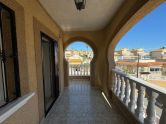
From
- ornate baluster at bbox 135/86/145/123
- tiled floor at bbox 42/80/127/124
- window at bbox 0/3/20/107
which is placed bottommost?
tiled floor at bbox 42/80/127/124

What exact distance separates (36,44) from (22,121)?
1376 mm

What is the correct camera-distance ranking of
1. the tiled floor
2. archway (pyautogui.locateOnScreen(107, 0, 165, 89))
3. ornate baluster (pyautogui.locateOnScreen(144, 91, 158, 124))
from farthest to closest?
the tiled floor → archway (pyautogui.locateOnScreen(107, 0, 165, 89)) → ornate baluster (pyautogui.locateOnScreen(144, 91, 158, 124))

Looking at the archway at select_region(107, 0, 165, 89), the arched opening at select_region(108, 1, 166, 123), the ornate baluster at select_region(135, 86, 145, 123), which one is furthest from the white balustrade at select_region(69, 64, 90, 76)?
the ornate baluster at select_region(135, 86, 145, 123)

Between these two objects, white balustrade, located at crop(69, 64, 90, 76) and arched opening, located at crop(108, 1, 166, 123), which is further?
white balustrade, located at crop(69, 64, 90, 76)

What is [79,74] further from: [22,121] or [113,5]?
[22,121]

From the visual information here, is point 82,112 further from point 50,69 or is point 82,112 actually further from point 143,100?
point 50,69

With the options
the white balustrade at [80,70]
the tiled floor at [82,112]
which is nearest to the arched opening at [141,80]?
the tiled floor at [82,112]

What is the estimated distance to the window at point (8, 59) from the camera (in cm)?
155

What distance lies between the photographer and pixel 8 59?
1674 millimetres

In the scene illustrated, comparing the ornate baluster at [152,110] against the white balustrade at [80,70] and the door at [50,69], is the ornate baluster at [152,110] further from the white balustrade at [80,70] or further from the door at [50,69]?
the white balustrade at [80,70]

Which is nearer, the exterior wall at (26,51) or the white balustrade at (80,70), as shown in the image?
the exterior wall at (26,51)

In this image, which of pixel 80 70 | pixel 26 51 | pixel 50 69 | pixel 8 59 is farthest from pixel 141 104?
pixel 80 70

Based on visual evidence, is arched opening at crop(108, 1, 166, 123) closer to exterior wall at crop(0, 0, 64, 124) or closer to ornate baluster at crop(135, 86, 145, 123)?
ornate baluster at crop(135, 86, 145, 123)

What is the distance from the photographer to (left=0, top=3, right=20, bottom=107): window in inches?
60.9
